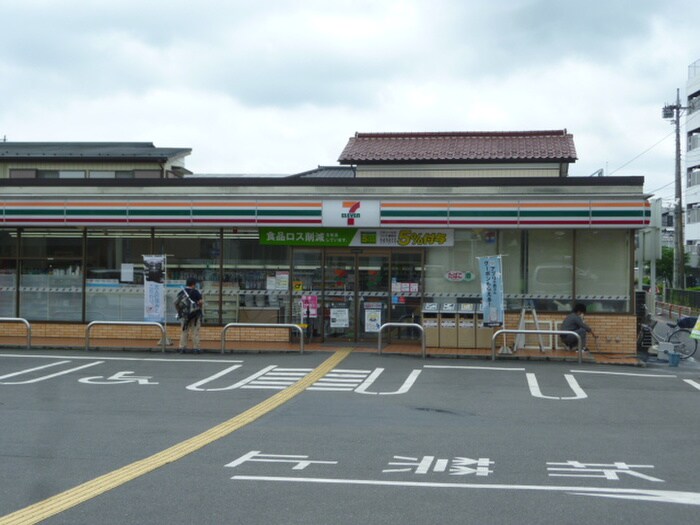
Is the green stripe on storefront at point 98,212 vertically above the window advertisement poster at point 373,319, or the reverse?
the green stripe on storefront at point 98,212

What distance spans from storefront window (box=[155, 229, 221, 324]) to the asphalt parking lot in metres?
3.87

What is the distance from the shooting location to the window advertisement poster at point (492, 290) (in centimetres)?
1891

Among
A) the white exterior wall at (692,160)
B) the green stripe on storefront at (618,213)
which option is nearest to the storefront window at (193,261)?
the green stripe on storefront at (618,213)

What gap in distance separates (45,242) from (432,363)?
10.7m

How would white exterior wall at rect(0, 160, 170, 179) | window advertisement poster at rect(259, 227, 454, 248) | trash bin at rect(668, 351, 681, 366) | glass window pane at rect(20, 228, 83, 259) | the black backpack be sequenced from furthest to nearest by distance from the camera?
white exterior wall at rect(0, 160, 170, 179)
glass window pane at rect(20, 228, 83, 259)
window advertisement poster at rect(259, 227, 454, 248)
the black backpack
trash bin at rect(668, 351, 681, 366)

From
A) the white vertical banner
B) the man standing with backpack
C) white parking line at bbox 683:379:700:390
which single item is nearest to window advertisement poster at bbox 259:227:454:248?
the man standing with backpack

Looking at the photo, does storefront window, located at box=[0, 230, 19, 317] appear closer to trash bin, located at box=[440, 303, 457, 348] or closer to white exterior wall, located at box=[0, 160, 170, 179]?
trash bin, located at box=[440, 303, 457, 348]

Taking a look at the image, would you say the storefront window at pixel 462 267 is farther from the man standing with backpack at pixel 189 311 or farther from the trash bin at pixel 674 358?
the man standing with backpack at pixel 189 311

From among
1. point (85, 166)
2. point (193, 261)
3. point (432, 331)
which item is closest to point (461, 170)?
point (432, 331)

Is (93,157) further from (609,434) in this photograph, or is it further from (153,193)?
(609,434)

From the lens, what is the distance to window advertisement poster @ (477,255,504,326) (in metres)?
18.9

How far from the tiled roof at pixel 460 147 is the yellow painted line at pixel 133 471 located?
13396mm

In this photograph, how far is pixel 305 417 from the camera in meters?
11.9

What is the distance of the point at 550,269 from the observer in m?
20.4
